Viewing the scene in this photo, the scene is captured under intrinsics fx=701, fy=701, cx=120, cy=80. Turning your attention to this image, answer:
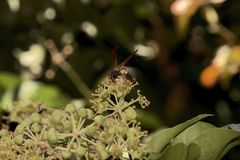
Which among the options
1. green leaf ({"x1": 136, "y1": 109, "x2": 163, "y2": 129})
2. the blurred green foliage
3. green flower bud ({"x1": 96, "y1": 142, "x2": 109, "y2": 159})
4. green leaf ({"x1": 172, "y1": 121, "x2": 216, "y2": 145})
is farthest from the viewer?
the blurred green foliage

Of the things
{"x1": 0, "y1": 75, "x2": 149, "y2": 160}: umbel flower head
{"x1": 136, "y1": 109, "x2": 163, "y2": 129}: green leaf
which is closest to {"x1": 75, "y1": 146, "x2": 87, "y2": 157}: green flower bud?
{"x1": 0, "y1": 75, "x2": 149, "y2": 160}: umbel flower head

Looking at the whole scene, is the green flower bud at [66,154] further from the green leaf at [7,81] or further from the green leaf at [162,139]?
the green leaf at [7,81]

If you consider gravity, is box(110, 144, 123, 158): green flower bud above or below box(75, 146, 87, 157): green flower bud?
below

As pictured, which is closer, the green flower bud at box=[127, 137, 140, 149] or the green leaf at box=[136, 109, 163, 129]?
the green flower bud at box=[127, 137, 140, 149]

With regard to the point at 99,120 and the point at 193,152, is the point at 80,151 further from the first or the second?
the point at 193,152

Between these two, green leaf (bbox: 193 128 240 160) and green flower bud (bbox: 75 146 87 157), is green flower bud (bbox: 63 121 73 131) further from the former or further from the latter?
green leaf (bbox: 193 128 240 160)

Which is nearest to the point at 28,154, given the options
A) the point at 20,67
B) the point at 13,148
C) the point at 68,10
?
the point at 13,148

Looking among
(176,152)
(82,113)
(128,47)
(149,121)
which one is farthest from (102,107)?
(128,47)

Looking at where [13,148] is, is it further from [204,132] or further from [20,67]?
[20,67]

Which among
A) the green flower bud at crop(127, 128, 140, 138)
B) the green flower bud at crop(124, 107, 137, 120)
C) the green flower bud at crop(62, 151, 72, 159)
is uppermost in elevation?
the green flower bud at crop(124, 107, 137, 120)
